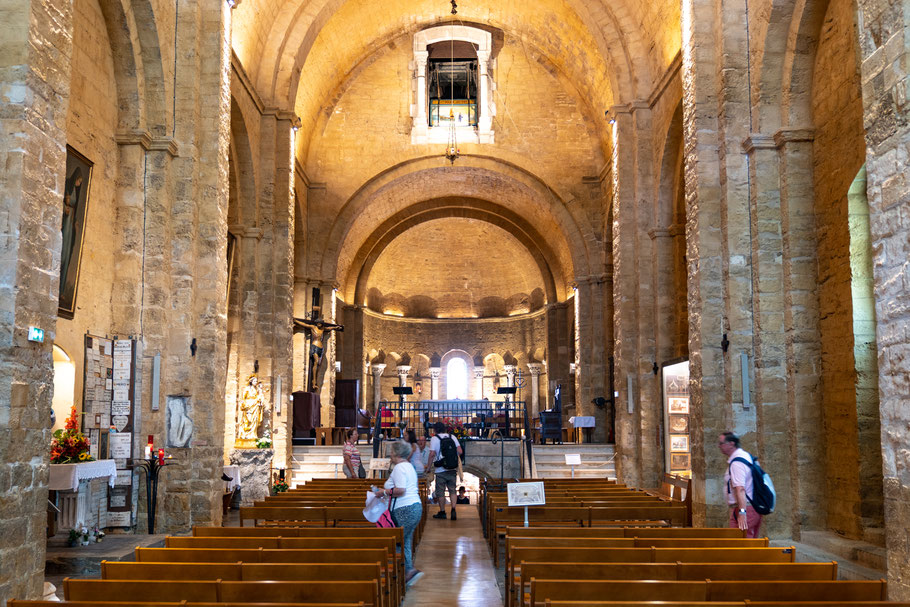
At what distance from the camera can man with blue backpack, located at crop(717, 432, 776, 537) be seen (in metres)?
7.32

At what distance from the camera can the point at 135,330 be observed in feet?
36.4

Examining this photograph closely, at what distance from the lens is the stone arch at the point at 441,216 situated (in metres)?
30.0

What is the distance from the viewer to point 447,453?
12906 mm

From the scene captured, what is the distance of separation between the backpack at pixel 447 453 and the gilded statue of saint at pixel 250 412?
456 cm

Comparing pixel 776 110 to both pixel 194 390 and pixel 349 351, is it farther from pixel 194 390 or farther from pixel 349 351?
pixel 349 351

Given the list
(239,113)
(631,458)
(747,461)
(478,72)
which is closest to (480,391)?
(478,72)

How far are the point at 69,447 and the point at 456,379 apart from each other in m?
26.4

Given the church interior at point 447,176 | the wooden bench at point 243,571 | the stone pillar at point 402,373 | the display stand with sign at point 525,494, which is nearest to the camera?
the wooden bench at point 243,571

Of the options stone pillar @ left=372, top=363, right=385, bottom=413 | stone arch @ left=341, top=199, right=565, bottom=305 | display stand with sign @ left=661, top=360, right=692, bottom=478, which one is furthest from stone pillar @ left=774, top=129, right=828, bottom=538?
stone pillar @ left=372, top=363, right=385, bottom=413

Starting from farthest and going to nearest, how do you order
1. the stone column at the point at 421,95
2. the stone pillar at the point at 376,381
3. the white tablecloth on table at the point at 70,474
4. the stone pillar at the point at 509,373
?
the stone pillar at the point at 509,373 → the stone pillar at the point at 376,381 → the stone column at the point at 421,95 → the white tablecloth on table at the point at 70,474

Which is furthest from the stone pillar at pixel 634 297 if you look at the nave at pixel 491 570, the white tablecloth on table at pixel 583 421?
the nave at pixel 491 570

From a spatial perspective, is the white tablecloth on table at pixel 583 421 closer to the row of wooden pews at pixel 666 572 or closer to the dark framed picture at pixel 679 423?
the dark framed picture at pixel 679 423

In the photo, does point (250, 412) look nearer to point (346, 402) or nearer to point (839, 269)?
point (346, 402)

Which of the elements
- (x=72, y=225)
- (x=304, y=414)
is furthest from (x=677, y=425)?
(x=72, y=225)
